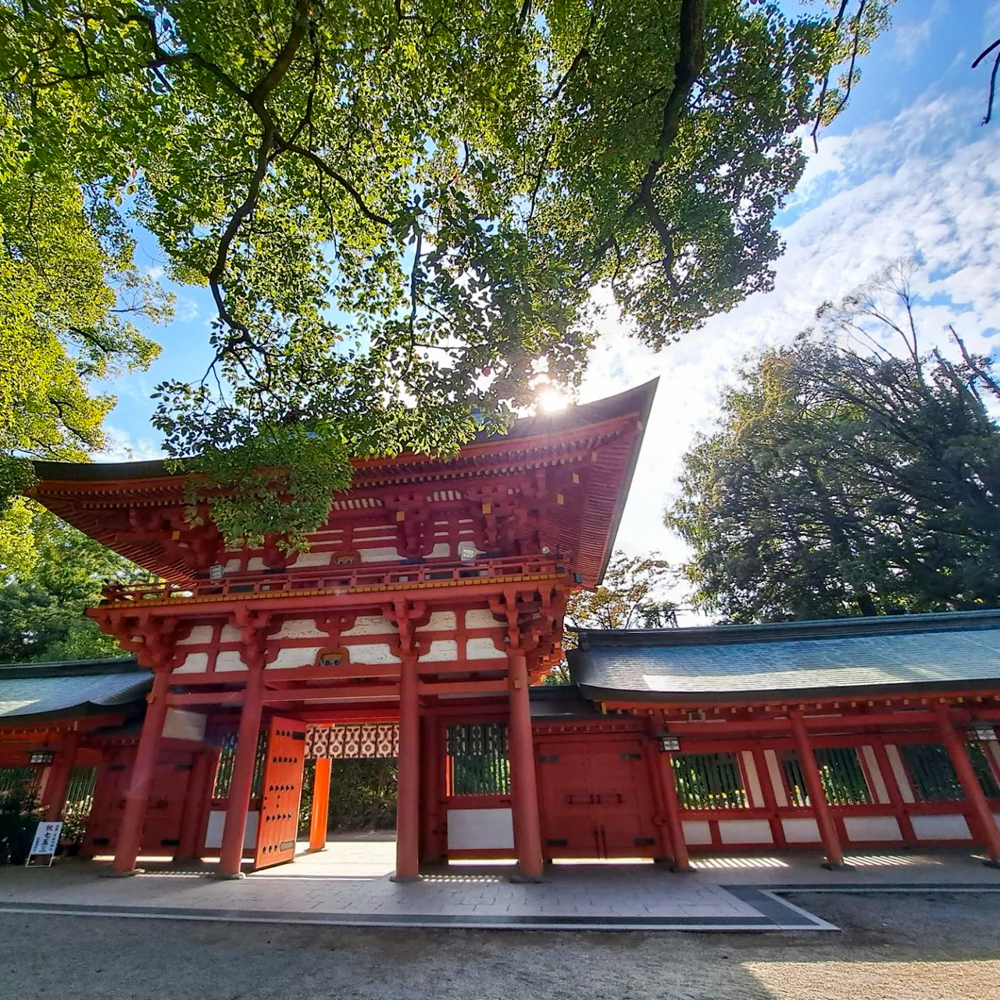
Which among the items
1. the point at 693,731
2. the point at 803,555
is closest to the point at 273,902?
the point at 693,731

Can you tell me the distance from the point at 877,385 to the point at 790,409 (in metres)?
4.05

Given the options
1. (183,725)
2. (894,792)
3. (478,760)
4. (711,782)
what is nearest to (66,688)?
(183,725)

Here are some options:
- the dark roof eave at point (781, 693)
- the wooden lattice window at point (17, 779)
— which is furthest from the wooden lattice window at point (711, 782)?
the wooden lattice window at point (17, 779)

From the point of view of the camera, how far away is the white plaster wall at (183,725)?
958 cm

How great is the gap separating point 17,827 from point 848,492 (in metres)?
30.4

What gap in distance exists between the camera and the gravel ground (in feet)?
13.1

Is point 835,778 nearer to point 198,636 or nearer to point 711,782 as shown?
point 711,782

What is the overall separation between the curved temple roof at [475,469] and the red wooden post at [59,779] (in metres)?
4.74

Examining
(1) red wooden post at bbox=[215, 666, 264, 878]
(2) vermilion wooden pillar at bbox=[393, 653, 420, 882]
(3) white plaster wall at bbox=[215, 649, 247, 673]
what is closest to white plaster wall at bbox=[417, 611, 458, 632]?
(2) vermilion wooden pillar at bbox=[393, 653, 420, 882]

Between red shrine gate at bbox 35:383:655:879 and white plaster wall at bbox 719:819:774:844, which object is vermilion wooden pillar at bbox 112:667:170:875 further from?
white plaster wall at bbox 719:819:774:844

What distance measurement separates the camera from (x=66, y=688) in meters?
12.6

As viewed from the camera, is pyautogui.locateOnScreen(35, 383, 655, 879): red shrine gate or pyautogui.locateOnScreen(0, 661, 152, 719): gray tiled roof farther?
pyautogui.locateOnScreen(0, 661, 152, 719): gray tiled roof

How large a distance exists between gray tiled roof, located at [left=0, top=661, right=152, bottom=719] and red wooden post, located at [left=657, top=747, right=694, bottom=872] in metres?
10.9

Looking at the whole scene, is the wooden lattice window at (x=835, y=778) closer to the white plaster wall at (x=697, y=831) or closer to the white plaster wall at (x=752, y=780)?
the white plaster wall at (x=752, y=780)
